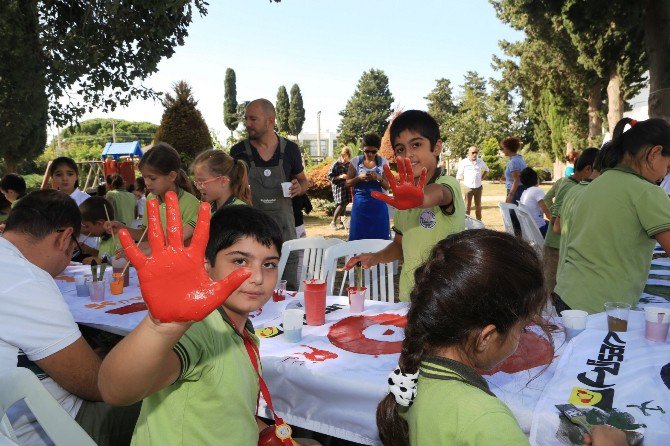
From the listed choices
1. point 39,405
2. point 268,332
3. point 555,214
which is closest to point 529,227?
point 555,214

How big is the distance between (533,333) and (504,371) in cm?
38

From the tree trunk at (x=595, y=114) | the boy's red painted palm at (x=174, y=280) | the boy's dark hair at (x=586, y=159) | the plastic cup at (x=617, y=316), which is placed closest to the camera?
the boy's red painted palm at (x=174, y=280)

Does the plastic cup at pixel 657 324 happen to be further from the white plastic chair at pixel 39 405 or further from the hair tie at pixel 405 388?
the white plastic chair at pixel 39 405

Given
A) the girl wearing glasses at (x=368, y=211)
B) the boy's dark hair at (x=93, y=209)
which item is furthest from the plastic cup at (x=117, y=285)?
the girl wearing glasses at (x=368, y=211)

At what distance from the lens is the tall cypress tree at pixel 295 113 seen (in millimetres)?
62625

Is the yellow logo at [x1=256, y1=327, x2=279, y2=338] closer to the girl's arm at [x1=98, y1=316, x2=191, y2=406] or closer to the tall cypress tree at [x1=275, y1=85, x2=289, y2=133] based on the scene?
the girl's arm at [x1=98, y1=316, x2=191, y2=406]

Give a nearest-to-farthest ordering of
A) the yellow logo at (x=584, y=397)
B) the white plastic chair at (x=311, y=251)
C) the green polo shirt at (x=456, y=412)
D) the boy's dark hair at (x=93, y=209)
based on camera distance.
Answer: the green polo shirt at (x=456, y=412) < the yellow logo at (x=584, y=397) < the white plastic chair at (x=311, y=251) < the boy's dark hair at (x=93, y=209)

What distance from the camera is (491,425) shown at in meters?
1.02

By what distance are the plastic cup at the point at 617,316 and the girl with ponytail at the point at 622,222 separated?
436 mm

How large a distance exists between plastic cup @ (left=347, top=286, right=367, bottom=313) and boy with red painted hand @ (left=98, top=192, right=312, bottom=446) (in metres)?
0.92

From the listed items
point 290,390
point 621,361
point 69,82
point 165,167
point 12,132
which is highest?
point 69,82

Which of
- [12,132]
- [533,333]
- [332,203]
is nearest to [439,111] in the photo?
[332,203]

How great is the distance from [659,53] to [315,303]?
28.7 ft

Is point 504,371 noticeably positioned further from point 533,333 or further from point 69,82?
point 69,82
